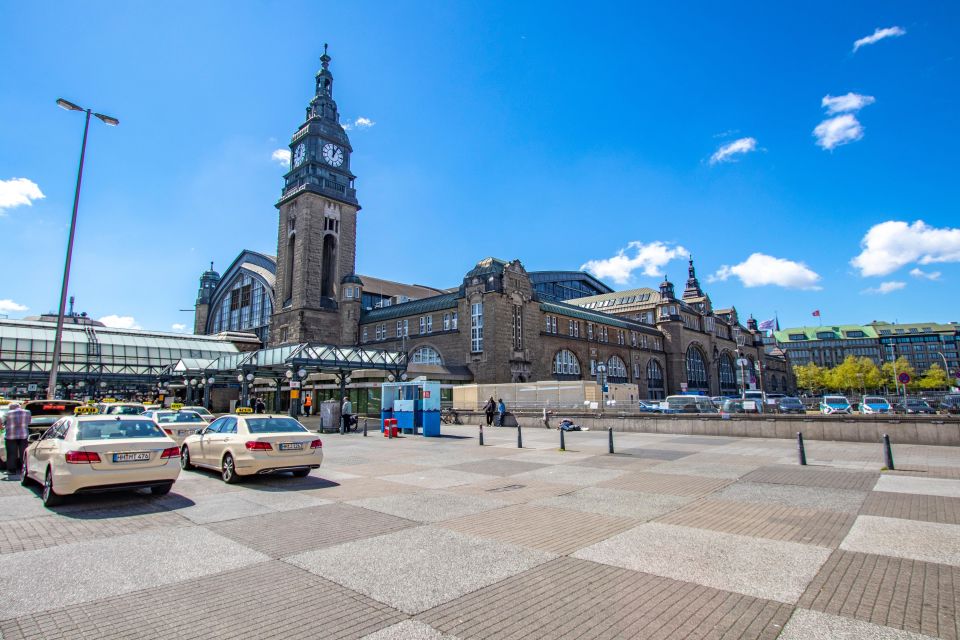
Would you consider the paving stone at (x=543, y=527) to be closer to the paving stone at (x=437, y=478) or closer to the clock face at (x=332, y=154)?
the paving stone at (x=437, y=478)

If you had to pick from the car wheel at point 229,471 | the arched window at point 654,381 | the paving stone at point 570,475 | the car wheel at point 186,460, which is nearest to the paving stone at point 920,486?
the paving stone at point 570,475

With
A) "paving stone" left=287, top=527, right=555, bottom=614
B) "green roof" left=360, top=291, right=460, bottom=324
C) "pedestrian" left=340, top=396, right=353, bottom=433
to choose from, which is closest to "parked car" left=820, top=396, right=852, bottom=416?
"pedestrian" left=340, top=396, right=353, bottom=433

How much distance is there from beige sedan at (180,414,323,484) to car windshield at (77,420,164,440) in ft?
5.57

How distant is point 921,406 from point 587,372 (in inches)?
1212

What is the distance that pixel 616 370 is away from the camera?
2633 inches

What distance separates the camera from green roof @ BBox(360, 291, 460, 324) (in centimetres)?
5309

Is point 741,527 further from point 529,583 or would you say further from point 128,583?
point 128,583

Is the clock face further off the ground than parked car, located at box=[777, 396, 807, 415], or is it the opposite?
the clock face

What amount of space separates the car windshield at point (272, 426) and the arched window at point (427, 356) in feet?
133

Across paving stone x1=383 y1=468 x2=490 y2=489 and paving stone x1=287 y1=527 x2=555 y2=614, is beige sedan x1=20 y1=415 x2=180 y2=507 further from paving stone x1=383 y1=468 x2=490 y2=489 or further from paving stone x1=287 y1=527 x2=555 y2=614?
paving stone x1=287 y1=527 x2=555 y2=614

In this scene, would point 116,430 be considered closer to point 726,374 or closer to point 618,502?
point 618,502

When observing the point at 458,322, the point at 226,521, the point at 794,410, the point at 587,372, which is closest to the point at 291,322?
the point at 458,322

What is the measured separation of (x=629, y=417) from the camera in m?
27.9

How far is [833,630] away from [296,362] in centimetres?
3091
